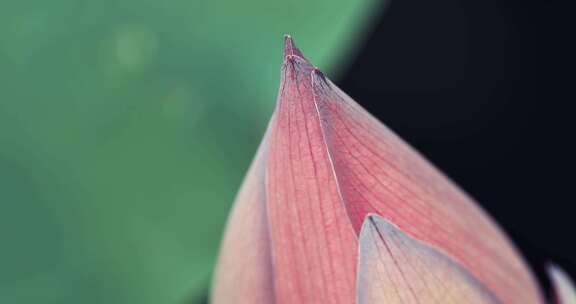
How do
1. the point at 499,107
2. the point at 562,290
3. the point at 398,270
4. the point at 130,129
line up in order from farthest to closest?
the point at 499,107
the point at 130,129
the point at 562,290
the point at 398,270

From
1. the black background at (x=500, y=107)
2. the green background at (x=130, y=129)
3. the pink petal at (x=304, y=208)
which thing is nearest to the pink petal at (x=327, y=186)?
the pink petal at (x=304, y=208)

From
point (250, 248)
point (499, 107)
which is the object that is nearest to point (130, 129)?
point (250, 248)

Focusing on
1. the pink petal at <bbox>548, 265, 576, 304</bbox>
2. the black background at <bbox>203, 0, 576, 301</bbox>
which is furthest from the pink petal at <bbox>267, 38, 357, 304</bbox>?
the black background at <bbox>203, 0, 576, 301</bbox>

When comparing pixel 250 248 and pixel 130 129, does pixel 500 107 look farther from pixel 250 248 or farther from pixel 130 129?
pixel 250 248

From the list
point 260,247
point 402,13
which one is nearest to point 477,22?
point 402,13

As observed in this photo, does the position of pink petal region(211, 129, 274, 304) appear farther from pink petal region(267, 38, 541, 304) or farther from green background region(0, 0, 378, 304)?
green background region(0, 0, 378, 304)
